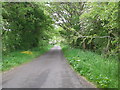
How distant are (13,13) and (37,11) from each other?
4.00 meters

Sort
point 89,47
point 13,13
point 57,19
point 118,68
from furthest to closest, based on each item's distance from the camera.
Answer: point 57,19
point 89,47
point 13,13
point 118,68

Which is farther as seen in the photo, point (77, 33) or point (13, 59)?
point (13, 59)

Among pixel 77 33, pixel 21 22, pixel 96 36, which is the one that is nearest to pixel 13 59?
pixel 77 33

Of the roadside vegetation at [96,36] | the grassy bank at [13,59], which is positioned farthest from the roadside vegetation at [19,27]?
the roadside vegetation at [96,36]

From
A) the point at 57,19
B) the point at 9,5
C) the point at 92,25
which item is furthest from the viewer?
the point at 57,19

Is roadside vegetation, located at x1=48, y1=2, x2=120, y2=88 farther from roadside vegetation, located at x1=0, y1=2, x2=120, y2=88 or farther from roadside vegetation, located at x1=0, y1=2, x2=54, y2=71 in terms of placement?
roadside vegetation, located at x1=0, y1=2, x2=54, y2=71

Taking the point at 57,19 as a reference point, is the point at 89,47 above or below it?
below

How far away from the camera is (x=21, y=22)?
1834cm

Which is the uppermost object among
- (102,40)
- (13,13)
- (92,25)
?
(13,13)

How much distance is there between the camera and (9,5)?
47.4 ft

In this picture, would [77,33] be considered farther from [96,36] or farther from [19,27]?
[19,27]

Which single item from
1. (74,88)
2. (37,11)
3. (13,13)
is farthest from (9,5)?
(74,88)

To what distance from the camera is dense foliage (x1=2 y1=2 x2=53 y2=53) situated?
13508 millimetres

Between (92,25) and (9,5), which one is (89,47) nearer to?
(92,25)
